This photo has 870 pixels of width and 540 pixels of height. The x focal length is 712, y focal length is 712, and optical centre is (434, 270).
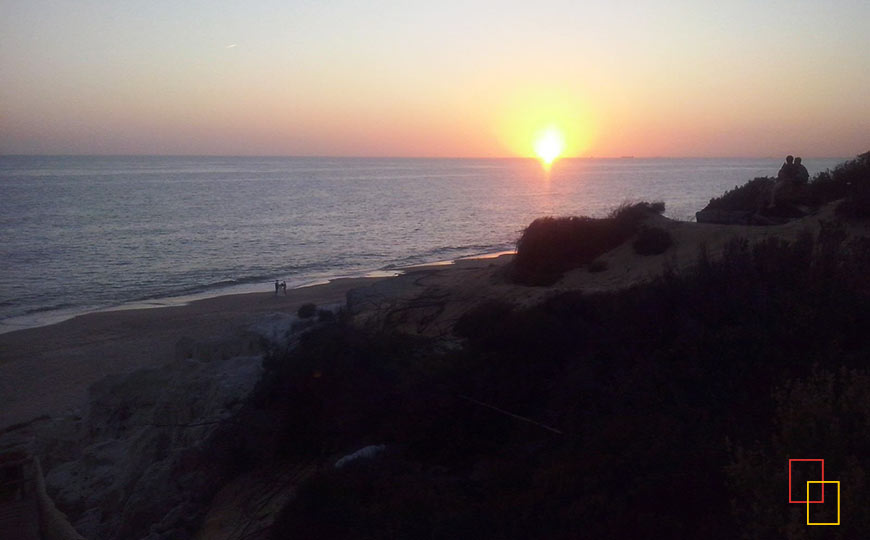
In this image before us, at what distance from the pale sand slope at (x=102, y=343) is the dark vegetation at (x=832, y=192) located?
1224 cm

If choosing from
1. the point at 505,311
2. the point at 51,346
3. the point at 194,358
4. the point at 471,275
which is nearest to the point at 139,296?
the point at 51,346

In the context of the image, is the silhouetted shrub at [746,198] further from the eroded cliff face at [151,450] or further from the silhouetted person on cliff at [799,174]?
the eroded cliff face at [151,450]

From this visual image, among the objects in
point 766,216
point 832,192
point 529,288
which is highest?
point 832,192

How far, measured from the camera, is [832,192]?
19.3 metres

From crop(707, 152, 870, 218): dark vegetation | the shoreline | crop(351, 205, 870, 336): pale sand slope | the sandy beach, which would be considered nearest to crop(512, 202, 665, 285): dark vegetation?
crop(351, 205, 870, 336): pale sand slope

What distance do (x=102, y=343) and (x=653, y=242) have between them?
49.8 feet

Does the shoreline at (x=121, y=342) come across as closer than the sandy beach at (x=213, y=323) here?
Yes

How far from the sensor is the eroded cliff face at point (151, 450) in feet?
27.6

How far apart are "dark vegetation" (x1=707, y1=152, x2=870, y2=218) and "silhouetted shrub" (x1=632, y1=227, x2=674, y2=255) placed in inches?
140

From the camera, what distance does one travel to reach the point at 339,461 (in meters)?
7.02

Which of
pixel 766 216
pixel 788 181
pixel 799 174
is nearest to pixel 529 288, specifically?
pixel 766 216

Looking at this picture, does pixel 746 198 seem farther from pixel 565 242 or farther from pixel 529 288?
pixel 529 288

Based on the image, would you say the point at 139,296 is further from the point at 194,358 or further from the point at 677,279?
Answer: the point at 677,279

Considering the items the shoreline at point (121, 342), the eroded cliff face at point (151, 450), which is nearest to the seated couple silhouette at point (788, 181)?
the shoreline at point (121, 342)
